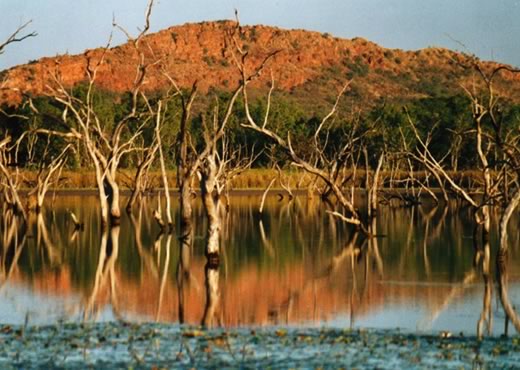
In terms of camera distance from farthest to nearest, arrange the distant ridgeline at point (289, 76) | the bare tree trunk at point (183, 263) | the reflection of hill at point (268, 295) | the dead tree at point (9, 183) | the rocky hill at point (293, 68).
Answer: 1. the rocky hill at point (293, 68)
2. the distant ridgeline at point (289, 76)
3. the dead tree at point (9, 183)
4. the bare tree trunk at point (183, 263)
5. the reflection of hill at point (268, 295)

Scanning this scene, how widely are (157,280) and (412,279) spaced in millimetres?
5427

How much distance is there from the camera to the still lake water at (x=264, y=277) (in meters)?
17.7

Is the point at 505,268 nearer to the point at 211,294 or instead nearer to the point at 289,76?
the point at 211,294

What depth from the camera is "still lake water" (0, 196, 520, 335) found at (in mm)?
17672

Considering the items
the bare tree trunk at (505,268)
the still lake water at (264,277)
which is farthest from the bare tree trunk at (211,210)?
the bare tree trunk at (505,268)

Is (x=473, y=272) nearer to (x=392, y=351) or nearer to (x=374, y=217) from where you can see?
(x=392, y=351)

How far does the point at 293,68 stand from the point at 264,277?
15218 centimetres

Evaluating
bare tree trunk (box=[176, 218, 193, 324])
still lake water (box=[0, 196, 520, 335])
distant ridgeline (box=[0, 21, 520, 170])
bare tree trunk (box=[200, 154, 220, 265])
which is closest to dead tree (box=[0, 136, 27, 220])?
still lake water (box=[0, 196, 520, 335])

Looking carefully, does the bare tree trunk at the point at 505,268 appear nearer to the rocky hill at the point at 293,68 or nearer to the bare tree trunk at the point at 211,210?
the bare tree trunk at the point at 211,210

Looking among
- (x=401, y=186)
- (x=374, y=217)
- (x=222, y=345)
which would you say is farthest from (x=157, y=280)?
(x=401, y=186)

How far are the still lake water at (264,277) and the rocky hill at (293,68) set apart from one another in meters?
108

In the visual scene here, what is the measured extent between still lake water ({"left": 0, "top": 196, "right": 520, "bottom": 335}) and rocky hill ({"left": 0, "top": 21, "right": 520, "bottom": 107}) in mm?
108032

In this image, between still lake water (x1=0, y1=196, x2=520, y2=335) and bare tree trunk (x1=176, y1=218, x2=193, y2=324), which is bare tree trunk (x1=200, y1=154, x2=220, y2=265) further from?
bare tree trunk (x1=176, y1=218, x2=193, y2=324)

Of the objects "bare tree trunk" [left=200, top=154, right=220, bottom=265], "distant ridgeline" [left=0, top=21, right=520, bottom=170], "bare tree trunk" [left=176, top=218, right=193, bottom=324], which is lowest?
"bare tree trunk" [left=176, top=218, right=193, bottom=324]
